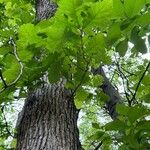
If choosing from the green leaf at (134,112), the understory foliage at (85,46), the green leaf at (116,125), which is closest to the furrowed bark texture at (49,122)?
the understory foliage at (85,46)

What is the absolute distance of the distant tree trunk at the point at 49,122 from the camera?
197 cm

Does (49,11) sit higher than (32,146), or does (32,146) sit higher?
(49,11)

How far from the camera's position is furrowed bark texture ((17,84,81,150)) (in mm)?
1974

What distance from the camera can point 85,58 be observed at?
1876 millimetres

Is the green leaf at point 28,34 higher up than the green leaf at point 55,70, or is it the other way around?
the green leaf at point 28,34

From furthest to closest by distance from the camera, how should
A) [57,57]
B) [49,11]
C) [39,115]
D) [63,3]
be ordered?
[49,11], [39,115], [57,57], [63,3]

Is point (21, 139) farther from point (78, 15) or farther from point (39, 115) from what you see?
point (78, 15)

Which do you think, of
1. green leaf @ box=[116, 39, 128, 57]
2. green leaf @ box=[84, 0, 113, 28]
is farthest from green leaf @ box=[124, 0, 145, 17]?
green leaf @ box=[116, 39, 128, 57]

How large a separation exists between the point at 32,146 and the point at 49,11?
5.76 feet

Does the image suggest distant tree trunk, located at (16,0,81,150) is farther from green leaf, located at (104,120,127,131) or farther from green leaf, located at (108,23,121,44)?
green leaf, located at (108,23,121,44)

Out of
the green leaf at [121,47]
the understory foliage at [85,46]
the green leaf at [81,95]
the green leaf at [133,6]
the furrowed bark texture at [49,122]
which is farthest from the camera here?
the green leaf at [81,95]

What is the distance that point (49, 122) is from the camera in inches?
82.7

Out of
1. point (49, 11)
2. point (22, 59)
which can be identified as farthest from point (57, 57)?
point (49, 11)

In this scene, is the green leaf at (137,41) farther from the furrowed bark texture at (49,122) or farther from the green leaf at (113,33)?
the furrowed bark texture at (49,122)
